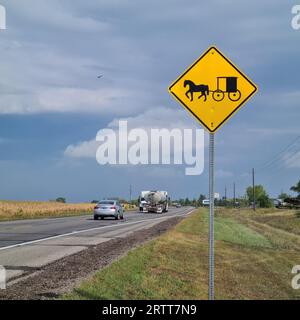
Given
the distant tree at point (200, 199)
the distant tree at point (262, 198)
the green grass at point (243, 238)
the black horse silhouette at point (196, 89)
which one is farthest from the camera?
→ the distant tree at point (200, 199)

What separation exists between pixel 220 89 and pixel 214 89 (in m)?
0.09

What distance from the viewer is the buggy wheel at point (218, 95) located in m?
8.22

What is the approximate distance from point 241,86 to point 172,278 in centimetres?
457

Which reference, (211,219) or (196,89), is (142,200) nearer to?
(196,89)

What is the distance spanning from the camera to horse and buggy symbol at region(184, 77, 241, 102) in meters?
8.20

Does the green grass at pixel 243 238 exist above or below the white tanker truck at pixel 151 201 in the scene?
below

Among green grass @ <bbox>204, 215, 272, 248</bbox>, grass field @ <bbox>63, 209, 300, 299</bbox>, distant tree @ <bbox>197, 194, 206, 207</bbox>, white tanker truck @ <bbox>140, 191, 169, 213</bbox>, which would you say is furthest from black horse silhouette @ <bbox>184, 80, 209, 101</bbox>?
distant tree @ <bbox>197, 194, 206, 207</bbox>

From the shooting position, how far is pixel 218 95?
8.25 m

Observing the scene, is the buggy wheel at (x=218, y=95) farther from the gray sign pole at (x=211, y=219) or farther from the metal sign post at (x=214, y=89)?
the gray sign pole at (x=211, y=219)
